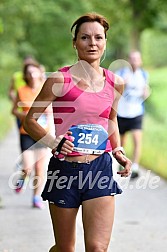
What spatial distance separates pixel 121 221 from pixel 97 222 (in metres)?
4.53

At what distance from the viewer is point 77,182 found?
589 centimetres

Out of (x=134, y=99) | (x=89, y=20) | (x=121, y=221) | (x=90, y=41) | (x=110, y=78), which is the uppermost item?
(x=89, y=20)

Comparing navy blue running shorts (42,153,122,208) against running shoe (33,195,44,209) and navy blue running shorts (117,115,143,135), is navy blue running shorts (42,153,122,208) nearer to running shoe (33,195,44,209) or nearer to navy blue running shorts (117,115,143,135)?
running shoe (33,195,44,209)

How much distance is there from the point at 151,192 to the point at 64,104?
725cm

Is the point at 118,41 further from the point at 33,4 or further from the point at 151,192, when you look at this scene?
the point at 151,192

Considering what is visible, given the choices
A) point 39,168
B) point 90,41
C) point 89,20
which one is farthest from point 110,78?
point 39,168

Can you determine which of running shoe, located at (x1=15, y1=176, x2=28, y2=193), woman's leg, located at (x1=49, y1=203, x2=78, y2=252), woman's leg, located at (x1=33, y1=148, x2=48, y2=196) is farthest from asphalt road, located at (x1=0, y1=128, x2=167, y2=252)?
woman's leg, located at (x1=49, y1=203, x2=78, y2=252)

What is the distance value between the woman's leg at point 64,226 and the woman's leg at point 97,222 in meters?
0.10

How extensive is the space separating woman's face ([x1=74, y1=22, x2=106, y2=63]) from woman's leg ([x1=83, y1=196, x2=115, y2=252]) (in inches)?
36.3

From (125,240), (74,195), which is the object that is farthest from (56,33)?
(74,195)

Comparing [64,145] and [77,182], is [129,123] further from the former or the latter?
[64,145]

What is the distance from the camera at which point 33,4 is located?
30.4 m

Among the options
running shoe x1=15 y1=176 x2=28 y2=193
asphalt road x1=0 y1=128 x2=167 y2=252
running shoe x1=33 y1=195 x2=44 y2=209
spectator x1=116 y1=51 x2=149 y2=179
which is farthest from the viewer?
spectator x1=116 y1=51 x2=149 y2=179

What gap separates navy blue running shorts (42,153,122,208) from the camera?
587cm
